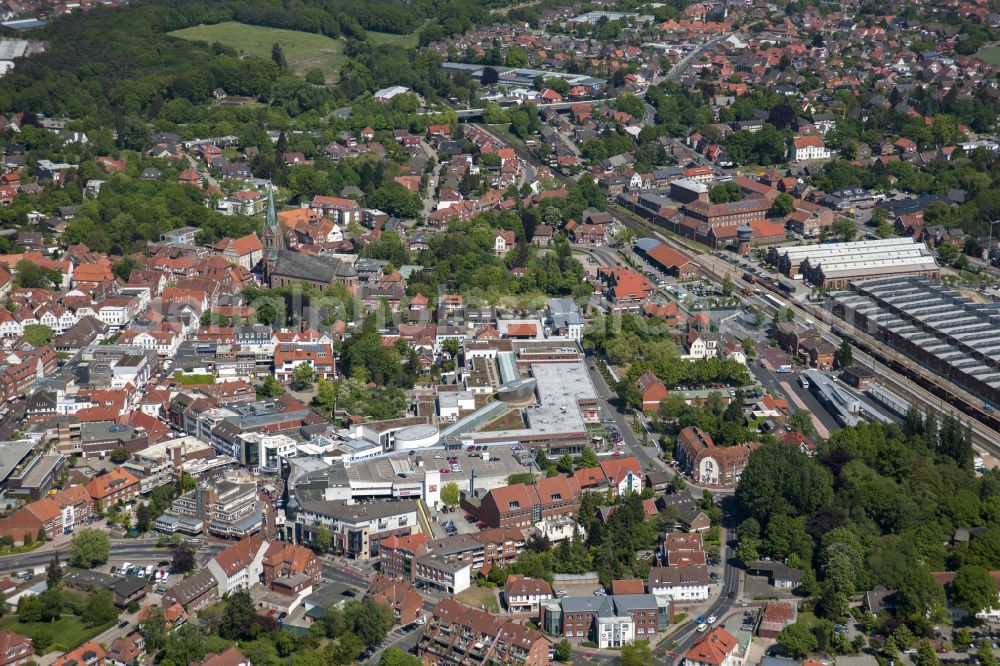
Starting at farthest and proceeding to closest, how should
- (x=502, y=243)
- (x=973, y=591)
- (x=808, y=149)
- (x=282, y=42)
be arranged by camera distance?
(x=282, y=42) → (x=808, y=149) → (x=502, y=243) → (x=973, y=591)

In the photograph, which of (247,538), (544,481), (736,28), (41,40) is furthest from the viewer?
(736,28)

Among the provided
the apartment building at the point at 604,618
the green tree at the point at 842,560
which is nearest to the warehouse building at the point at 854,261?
the green tree at the point at 842,560

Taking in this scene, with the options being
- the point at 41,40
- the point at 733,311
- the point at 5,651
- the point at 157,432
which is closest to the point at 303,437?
the point at 157,432

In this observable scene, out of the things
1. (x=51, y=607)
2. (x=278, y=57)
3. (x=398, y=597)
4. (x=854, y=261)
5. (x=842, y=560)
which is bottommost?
(x=51, y=607)

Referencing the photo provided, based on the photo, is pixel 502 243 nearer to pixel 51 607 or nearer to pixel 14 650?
pixel 51 607

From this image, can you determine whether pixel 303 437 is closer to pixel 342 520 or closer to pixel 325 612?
pixel 342 520

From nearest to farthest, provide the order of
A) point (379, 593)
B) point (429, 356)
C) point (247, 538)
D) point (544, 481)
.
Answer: point (379, 593) < point (247, 538) < point (544, 481) < point (429, 356)

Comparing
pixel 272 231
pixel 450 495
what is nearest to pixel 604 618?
pixel 450 495
